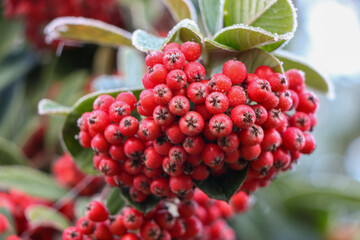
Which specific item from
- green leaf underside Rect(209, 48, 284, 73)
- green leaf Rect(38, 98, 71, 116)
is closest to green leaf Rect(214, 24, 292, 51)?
green leaf underside Rect(209, 48, 284, 73)

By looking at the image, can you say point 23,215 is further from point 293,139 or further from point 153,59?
point 293,139

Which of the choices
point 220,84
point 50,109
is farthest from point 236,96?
point 50,109

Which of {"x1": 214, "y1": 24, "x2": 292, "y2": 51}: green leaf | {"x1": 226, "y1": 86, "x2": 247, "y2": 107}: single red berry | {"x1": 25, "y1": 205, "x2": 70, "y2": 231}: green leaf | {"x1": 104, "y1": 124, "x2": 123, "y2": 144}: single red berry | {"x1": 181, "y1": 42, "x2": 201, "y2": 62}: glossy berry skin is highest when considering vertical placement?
{"x1": 214, "y1": 24, "x2": 292, "y2": 51}: green leaf

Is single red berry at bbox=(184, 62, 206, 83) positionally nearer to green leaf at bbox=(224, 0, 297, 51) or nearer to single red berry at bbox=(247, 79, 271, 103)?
single red berry at bbox=(247, 79, 271, 103)

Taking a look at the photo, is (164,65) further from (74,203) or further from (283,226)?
(283,226)

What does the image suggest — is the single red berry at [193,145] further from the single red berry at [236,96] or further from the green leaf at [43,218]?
the green leaf at [43,218]

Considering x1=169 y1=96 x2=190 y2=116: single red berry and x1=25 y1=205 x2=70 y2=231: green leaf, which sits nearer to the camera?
x1=169 y1=96 x2=190 y2=116: single red berry
